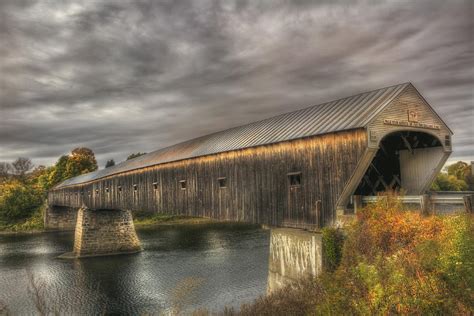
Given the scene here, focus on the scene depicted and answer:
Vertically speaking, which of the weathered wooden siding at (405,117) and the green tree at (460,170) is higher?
the weathered wooden siding at (405,117)

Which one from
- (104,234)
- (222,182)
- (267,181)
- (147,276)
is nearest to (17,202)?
(104,234)

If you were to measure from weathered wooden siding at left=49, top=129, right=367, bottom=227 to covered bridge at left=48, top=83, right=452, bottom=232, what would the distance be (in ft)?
0.11

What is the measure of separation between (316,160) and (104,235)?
84.8 ft

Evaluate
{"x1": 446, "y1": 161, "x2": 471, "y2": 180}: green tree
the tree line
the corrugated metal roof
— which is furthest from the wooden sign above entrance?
the tree line

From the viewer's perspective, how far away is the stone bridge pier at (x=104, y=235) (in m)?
32.4

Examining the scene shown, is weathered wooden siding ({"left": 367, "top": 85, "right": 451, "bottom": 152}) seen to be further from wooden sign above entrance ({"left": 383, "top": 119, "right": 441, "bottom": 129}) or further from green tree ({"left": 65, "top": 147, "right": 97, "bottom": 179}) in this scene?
green tree ({"left": 65, "top": 147, "right": 97, "bottom": 179})

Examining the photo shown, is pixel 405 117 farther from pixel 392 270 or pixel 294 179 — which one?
pixel 392 270

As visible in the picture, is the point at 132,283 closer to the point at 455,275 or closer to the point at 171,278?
the point at 171,278

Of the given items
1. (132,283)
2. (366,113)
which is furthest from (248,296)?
(366,113)

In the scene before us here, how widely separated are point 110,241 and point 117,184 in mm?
6346

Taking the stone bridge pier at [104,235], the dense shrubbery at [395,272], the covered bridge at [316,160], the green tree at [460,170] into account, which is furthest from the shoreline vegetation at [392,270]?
the green tree at [460,170]

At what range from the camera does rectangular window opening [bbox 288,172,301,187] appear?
13481 mm

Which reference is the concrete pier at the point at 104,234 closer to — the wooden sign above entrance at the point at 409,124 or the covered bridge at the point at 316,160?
the covered bridge at the point at 316,160

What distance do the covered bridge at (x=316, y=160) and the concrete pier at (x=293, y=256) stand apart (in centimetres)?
46
